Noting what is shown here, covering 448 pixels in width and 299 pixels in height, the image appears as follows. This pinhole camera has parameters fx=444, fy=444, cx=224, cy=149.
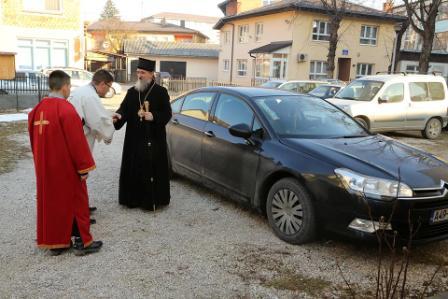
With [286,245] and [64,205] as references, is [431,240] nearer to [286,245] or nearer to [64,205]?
[286,245]

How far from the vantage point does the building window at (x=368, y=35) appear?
116ft

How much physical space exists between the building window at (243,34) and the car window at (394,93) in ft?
91.9

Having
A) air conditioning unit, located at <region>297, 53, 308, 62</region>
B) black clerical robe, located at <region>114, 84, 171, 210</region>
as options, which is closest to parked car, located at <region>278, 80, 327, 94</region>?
black clerical robe, located at <region>114, 84, 171, 210</region>

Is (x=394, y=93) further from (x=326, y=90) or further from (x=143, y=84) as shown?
(x=143, y=84)

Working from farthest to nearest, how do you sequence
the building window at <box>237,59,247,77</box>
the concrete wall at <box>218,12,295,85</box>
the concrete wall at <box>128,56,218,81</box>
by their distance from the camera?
the concrete wall at <box>128,56,218,81</box>, the building window at <box>237,59,247,77</box>, the concrete wall at <box>218,12,295,85</box>

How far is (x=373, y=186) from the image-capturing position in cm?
398

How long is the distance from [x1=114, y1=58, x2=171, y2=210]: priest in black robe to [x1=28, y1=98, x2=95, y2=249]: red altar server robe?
1277 millimetres

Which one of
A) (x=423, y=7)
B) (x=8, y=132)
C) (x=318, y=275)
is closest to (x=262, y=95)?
(x=318, y=275)

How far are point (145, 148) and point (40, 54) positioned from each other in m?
26.9

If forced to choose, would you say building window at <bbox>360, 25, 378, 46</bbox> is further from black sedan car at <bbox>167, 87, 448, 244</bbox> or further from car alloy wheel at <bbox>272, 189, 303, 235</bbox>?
car alloy wheel at <bbox>272, 189, 303, 235</bbox>

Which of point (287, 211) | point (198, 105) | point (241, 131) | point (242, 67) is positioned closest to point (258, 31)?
point (242, 67)

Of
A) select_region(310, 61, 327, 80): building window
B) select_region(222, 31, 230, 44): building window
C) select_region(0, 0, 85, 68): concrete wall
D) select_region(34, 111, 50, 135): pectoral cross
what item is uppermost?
select_region(222, 31, 230, 44): building window

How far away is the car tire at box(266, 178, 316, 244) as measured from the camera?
431 centimetres

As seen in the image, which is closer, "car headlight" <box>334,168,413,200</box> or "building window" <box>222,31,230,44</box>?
"car headlight" <box>334,168,413,200</box>
